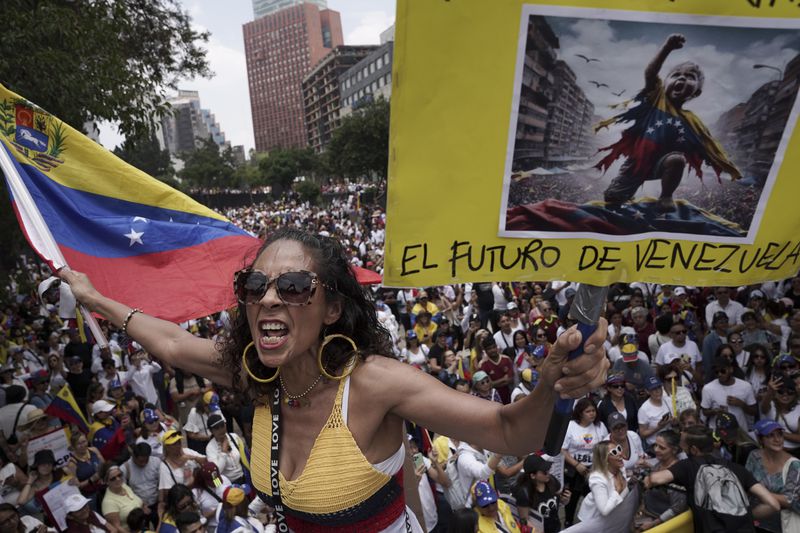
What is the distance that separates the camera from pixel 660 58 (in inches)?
50.9

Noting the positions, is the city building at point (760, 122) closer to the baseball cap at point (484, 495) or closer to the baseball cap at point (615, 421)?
the baseball cap at point (484, 495)

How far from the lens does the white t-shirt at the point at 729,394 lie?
5.85 meters

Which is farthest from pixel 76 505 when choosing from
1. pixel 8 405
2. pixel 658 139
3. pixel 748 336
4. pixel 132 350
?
pixel 748 336

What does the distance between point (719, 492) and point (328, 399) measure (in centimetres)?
308

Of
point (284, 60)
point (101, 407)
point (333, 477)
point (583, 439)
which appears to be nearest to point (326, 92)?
point (284, 60)

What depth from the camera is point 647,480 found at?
425 cm

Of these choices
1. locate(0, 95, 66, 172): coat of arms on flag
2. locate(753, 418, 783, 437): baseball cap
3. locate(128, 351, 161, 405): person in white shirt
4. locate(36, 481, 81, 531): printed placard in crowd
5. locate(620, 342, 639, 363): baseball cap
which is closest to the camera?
locate(0, 95, 66, 172): coat of arms on flag

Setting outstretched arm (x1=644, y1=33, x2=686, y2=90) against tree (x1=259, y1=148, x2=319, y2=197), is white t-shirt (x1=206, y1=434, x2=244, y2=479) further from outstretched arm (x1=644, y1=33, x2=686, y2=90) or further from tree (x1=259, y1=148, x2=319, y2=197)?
tree (x1=259, y1=148, x2=319, y2=197)

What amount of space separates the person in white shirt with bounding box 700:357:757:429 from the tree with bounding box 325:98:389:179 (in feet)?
128

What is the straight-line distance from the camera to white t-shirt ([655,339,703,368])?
6902mm

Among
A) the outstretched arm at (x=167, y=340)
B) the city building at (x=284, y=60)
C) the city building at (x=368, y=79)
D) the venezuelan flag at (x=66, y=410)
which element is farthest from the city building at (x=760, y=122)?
the city building at (x=284, y=60)

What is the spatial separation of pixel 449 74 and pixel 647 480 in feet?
12.7

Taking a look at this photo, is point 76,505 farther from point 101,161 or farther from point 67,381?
point 67,381

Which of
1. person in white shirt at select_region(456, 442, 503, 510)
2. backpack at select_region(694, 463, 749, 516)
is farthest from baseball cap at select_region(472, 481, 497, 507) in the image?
backpack at select_region(694, 463, 749, 516)
